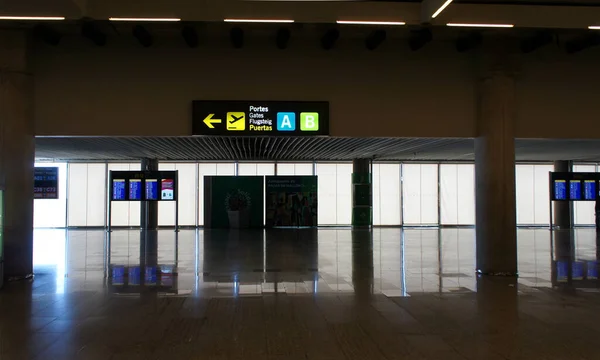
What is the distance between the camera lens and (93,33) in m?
9.58

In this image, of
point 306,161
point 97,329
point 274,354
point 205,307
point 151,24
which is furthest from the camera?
point 306,161

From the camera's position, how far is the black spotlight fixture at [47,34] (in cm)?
967

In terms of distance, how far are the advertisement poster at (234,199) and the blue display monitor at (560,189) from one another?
1308cm

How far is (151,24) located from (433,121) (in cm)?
600

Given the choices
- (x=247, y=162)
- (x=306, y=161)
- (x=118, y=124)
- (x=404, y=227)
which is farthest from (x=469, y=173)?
(x=118, y=124)

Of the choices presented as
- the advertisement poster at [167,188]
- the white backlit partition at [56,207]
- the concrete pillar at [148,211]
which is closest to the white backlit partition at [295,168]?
the concrete pillar at [148,211]

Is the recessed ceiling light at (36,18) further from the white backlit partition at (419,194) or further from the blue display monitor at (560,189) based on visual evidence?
the white backlit partition at (419,194)

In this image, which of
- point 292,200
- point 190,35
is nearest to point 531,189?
point 292,200

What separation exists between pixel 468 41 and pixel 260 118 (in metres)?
4.39

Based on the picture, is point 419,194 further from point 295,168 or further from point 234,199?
point 234,199

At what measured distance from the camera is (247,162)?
Result: 2659cm

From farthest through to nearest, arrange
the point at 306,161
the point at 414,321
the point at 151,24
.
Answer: the point at 306,161
the point at 151,24
the point at 414,321

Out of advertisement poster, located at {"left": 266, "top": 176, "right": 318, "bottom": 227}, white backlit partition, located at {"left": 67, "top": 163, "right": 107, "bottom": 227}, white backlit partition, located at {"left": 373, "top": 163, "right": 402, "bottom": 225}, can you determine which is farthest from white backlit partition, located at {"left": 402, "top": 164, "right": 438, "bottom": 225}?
white backlit partition, located at {"left": 67, "top": 163, "right": 107, "bottom": 227}

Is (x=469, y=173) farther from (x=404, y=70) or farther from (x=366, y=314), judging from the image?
(x=366, y=314)
